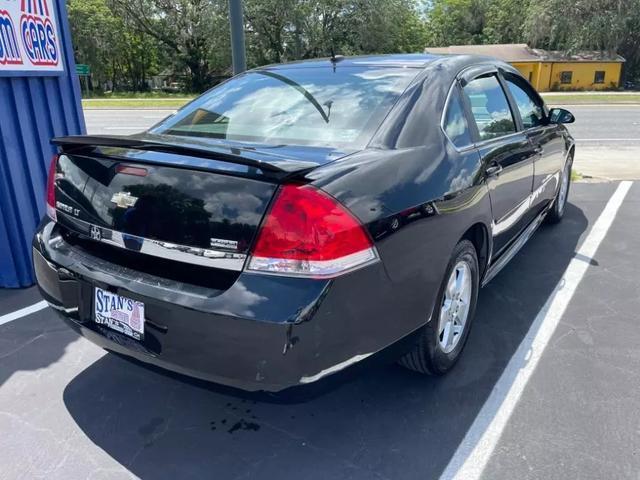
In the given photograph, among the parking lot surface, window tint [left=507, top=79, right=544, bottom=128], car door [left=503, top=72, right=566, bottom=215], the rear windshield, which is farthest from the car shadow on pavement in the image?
window tint [left=507, top=79, right=544, bottom=128]

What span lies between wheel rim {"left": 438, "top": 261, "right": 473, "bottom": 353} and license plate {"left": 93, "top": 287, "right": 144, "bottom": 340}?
56.1 inches

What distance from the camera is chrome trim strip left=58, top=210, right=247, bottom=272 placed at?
1.95m

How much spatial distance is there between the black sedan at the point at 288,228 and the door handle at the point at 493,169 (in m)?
0.02

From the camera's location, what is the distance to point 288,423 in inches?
99.4

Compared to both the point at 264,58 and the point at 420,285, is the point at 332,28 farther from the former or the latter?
the point at 420,285

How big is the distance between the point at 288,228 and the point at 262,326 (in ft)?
1.19

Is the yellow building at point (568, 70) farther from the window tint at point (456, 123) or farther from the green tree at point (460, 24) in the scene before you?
the window tint at point (456, 123)

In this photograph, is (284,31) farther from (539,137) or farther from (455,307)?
(455,307)

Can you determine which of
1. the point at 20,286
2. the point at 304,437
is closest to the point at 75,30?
the point at 20,286

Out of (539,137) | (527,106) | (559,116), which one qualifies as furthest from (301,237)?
(559,116)

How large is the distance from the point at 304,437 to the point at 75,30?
149ft

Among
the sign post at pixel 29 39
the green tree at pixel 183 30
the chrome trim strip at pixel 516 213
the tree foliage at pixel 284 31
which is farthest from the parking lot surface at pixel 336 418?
the green tree at pixel 183 30

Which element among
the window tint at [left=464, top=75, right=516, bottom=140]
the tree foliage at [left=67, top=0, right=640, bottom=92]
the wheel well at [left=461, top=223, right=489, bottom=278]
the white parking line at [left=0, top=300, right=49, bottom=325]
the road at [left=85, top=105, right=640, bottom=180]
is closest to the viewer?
the wheel well at [left=461, top=223, right=489, bottom=278]

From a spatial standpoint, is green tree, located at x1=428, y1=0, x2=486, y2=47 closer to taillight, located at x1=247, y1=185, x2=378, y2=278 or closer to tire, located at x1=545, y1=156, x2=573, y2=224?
tire, located at x1=545, y1=156, x2=573, y2=224
